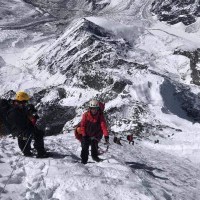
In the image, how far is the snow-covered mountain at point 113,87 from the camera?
10.6 meters

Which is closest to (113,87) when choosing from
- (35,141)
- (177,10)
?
(35,141)

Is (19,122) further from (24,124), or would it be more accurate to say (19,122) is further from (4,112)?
(4,112)

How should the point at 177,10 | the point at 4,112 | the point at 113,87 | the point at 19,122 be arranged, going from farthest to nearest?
the point at 177,10
the point at 113,87
the point at 4,112
the point at 19,122

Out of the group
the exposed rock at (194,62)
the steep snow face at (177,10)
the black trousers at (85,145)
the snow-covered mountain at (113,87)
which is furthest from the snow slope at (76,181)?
the steep snow face at (177,10)

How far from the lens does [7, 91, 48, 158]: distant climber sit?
1177 centimetres

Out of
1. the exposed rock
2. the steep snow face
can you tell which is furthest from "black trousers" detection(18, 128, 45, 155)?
the steep snow face

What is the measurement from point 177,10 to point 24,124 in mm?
79621

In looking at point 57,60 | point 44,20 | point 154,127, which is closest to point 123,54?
point 57,60

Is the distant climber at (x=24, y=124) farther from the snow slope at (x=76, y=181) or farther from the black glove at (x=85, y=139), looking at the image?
the black glove at (x=85, y=139)

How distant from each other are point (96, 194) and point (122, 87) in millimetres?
36771

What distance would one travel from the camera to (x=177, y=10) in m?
86.1

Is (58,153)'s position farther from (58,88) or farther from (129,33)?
(129,33)

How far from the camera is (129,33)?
7088 cm

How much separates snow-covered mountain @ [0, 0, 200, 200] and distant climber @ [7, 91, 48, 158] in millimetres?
606
